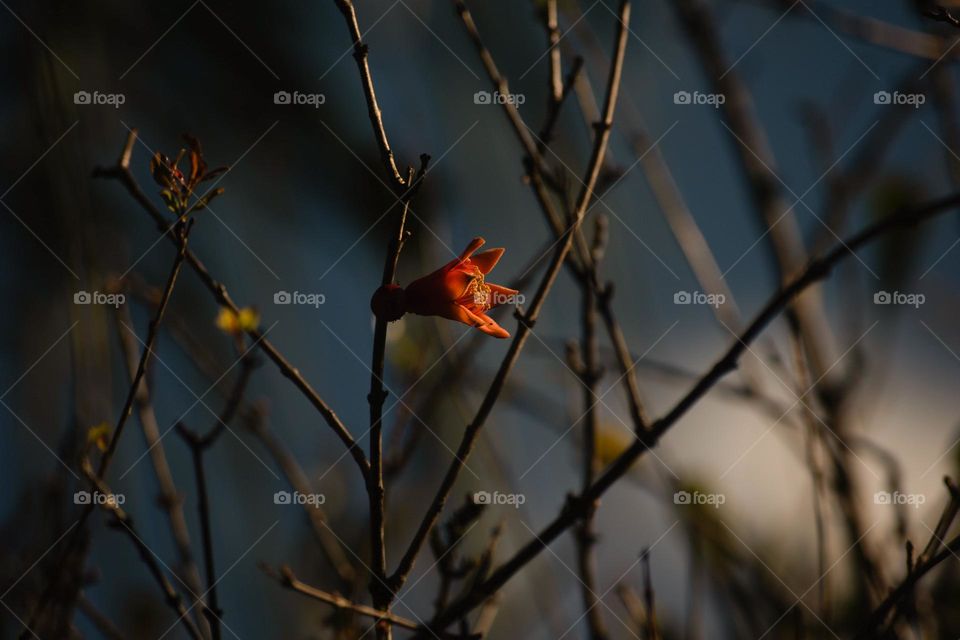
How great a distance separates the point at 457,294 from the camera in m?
1.74

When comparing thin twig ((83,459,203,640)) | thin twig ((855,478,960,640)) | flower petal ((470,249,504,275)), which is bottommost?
thin twig ((83,459,203,640))

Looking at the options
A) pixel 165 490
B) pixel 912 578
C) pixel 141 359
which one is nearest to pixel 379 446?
pixel 141 359

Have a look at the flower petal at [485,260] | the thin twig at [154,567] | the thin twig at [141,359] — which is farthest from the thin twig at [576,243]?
the thin twig at [154,567]

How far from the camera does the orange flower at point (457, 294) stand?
167 centimetres

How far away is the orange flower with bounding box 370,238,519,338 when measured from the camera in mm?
1665

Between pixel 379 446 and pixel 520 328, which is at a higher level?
pixel 520 328

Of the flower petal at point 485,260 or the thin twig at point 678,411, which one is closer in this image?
the thin twig at point 678,411

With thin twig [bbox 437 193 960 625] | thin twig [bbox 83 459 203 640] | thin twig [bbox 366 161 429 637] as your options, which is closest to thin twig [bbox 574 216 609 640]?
thin twig [bbox 437 193 960 625]

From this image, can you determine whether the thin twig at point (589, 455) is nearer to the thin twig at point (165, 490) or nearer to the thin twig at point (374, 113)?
the thin twig at point (374, 113)

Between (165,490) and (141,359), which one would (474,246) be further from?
(165,490)

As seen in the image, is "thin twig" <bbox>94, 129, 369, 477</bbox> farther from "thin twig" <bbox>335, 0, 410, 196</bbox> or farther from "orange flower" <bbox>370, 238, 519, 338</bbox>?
"thin twig" <bbox>335, 0, 410, 196</bbox>

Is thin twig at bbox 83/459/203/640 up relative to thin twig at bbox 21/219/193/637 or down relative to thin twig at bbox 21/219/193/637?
down

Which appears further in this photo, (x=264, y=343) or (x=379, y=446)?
(x=264, y=343)

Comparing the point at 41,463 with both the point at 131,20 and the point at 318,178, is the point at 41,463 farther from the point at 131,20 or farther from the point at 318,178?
the point at 131,20
